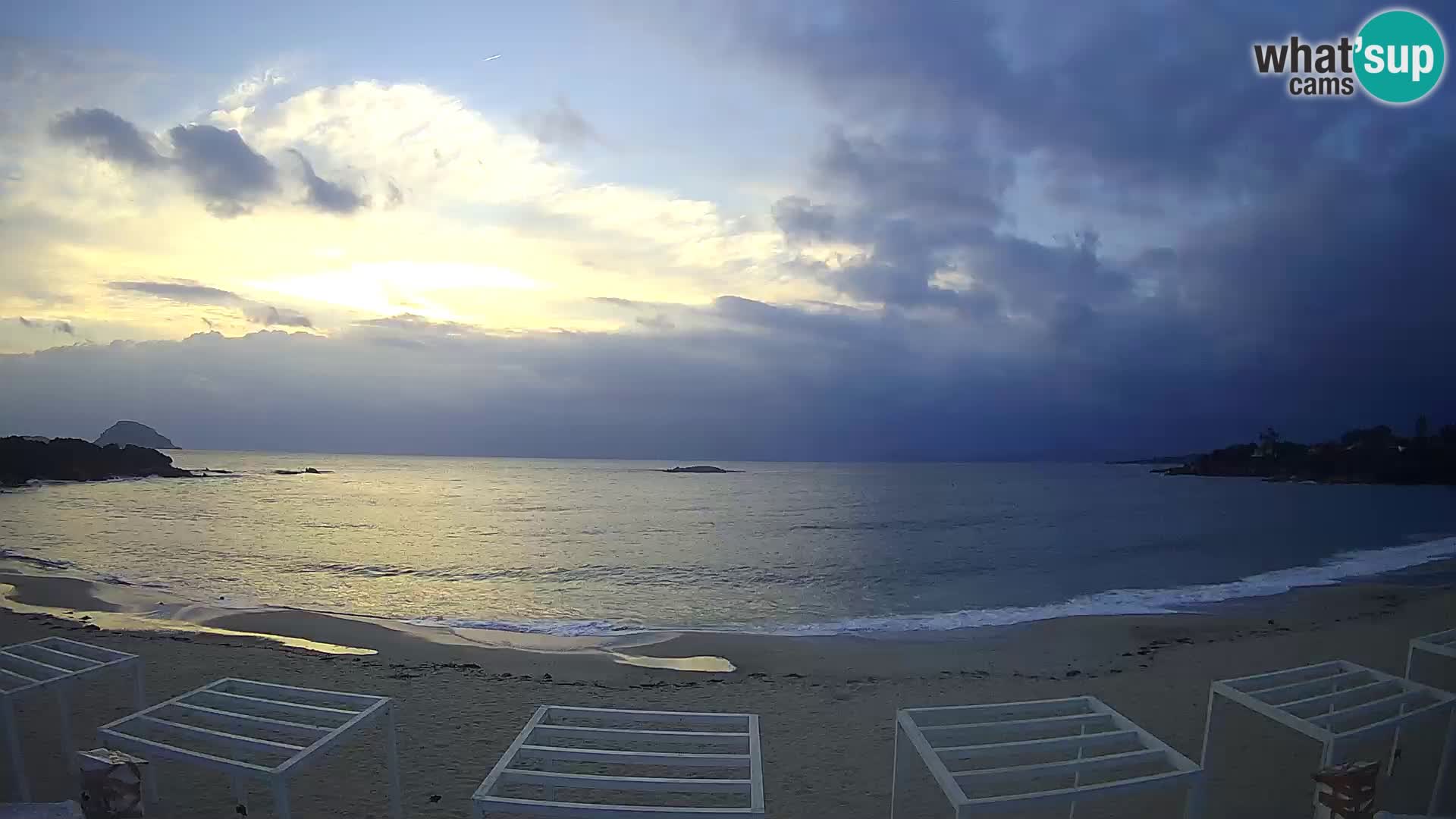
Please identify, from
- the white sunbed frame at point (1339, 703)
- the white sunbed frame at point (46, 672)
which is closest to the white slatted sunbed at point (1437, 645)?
the white sunbed frame at point (1339, 703)

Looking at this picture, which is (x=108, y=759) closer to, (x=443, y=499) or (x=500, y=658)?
(x=500, y=658)

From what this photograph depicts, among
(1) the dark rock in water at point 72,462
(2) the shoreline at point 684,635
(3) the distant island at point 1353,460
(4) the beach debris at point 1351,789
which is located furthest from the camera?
(3) the distant island at point 1353,460

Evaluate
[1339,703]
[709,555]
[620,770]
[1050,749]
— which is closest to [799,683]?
[620,770]

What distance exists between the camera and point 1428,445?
9288cm

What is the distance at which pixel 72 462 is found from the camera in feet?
212

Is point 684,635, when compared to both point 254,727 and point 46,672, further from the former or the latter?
point 46,672

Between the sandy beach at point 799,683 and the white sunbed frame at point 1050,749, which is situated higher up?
the white sunbed frame at point 1050,749

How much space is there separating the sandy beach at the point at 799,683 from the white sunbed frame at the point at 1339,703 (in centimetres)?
102

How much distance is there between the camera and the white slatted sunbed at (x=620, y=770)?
10.2 feet

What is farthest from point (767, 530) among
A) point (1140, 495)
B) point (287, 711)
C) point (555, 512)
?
point (1140, 495)

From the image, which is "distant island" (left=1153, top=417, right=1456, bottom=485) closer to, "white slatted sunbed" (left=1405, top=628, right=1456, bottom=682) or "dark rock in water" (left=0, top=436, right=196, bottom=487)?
"white slatted sunbed" (left=1405, top=628, right=1456, bottom=682)

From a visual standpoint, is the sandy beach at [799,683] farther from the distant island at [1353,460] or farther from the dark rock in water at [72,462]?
the distant island at [1353,460]

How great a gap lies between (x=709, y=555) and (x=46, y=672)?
20.7 m

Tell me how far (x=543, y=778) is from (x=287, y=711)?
2.01 metres
